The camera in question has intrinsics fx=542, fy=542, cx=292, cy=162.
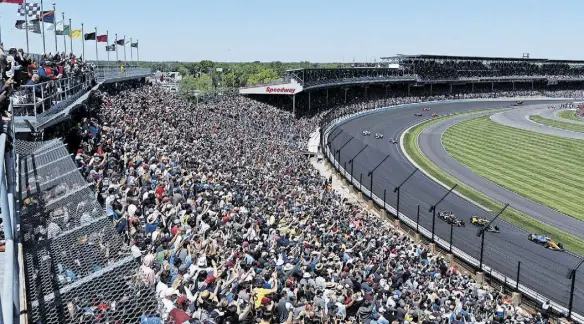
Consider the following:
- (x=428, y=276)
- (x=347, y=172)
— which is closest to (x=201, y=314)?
(x=428, y=276)

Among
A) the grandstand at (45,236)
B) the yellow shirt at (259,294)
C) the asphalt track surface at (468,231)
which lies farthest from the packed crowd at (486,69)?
the grandstand at (45,236)

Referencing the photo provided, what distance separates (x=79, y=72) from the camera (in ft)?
79.2

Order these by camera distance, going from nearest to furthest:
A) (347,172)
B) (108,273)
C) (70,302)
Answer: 1. (70,302)
2. (108,273)
3. (347,172)

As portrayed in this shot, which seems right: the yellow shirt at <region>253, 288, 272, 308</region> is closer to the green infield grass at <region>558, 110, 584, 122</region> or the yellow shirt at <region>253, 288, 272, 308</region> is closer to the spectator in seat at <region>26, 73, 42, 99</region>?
the spectator in seat at <region>26, 73, 42, 99</region>

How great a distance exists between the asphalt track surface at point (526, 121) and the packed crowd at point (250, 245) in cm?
4458

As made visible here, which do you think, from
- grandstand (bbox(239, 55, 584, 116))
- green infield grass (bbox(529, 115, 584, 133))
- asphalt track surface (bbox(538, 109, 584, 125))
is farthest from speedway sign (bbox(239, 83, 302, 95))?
asphalt track surface (bbox(538, 109, 584, 125))

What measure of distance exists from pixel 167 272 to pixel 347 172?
27536 millimetres

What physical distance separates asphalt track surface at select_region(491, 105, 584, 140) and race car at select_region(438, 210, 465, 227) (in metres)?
38.8

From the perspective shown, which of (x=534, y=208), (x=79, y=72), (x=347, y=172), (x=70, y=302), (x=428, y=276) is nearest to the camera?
(x=70, y=302)

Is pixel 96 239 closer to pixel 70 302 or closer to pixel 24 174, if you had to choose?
pixel 70 302

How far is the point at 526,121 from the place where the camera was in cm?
7412

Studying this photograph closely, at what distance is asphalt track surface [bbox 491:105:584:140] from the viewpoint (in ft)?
201

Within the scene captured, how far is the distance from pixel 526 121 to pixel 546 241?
55719mm

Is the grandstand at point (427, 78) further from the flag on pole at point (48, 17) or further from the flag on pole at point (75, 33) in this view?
the flag on pole at point (48, 17)
